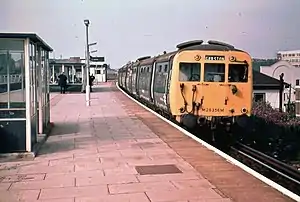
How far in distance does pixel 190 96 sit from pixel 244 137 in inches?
201

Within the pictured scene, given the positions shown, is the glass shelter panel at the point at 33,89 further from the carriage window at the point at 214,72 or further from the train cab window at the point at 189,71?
the carriage window at the point at 214,72

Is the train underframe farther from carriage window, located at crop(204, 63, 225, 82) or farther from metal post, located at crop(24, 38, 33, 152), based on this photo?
metal post, located at crop(24, 38, 33, 152)

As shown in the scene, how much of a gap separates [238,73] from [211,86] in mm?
1040

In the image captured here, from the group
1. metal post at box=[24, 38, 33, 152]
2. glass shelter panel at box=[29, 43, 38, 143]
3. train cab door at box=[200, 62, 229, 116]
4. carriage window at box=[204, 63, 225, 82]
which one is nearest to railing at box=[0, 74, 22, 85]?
glass shelter panel at box=[29, 43, 38, 143]

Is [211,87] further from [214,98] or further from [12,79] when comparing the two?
[12,79]

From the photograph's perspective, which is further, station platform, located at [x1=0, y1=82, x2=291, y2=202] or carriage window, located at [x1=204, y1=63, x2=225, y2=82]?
carriage window, located at [x1=204, y1=63, x2=225, y2=82]

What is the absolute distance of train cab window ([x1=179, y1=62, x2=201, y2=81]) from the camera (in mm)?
14992

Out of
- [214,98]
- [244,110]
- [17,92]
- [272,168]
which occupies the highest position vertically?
[17,92]

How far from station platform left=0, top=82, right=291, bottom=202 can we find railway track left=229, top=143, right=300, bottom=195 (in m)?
1.82

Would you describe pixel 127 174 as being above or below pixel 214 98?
below


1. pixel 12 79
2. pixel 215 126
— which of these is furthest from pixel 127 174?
pixel 215 126

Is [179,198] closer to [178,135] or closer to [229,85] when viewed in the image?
[178,135]

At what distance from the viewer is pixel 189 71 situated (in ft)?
49.4

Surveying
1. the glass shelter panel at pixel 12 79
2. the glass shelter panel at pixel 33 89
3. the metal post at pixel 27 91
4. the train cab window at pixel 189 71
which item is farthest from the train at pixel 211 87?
the metal post at pixel 27 91
